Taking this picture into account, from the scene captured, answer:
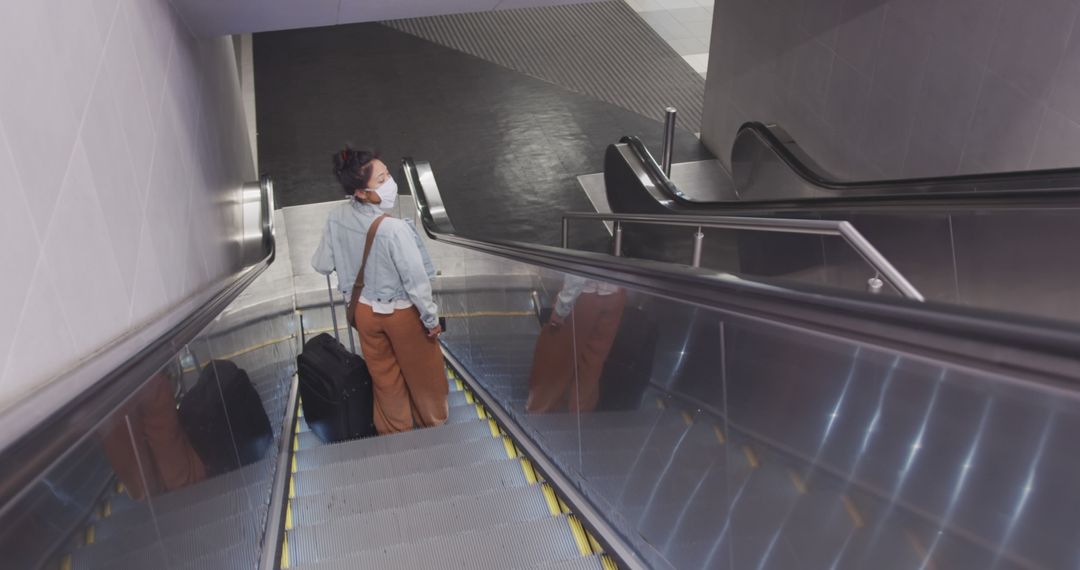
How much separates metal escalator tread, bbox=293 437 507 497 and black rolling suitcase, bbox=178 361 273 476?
46 centimetres

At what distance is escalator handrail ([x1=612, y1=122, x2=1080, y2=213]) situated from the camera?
2998 millimetres

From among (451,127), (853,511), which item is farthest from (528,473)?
(451,127)

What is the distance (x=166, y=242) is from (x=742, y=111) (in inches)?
253

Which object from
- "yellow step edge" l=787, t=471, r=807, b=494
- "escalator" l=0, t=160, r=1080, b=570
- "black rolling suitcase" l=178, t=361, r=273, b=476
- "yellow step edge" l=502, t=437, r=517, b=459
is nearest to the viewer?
"escalator" l=0, t=160, r=1080, b=570

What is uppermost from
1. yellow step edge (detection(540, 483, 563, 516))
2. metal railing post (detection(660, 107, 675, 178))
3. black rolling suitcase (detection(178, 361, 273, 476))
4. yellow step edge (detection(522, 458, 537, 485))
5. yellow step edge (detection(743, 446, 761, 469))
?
metal railing post (detection(660, 107, 675, 178))

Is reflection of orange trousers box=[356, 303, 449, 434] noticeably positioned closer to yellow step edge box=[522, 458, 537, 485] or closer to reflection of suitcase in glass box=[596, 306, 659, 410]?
yellow step edge box=[522, 458, 537, 485]

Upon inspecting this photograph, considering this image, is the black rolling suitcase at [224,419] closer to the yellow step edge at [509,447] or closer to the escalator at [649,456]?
A: the escalator at [649,456]

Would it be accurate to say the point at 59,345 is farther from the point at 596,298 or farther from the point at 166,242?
the point at 596,298

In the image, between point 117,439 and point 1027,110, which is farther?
point 1027,110

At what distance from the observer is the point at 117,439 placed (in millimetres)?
1276

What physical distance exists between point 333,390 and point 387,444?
19.0 inches

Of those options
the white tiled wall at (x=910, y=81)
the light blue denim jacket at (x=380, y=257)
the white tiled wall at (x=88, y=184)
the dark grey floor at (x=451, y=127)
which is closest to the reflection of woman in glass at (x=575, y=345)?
the light blue denim jacket at (x=380, y=257)

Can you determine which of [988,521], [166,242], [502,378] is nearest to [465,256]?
[502,378]

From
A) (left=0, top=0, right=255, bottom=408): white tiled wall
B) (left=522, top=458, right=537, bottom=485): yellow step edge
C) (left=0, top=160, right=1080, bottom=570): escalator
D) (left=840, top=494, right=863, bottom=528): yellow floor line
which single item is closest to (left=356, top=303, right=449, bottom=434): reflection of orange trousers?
(left=0, top=160, right=1080, bottom=570): escalator
